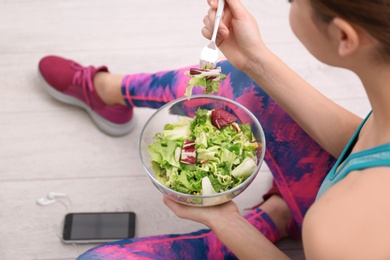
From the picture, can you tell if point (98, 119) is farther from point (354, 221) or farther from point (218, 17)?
point (354, 221)

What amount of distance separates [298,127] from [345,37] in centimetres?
42

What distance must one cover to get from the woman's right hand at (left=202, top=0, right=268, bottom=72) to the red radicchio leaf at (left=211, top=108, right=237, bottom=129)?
0.10 m

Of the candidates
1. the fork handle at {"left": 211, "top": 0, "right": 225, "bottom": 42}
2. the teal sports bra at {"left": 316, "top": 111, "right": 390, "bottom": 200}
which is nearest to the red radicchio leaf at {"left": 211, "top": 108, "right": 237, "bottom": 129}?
the fork handle at {"left": 211, "top": 0, "right": 225, "bottom": 42}

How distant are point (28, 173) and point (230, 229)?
2.27 ft

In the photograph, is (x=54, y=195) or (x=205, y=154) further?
(x=54, y=195)

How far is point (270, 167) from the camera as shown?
111 centimetres

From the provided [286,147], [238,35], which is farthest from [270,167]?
[238,35]

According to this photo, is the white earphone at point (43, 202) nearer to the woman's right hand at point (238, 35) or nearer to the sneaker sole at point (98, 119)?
the sneaker sole at point (98, 119)

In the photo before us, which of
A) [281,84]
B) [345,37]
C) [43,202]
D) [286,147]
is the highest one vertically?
[345,37]

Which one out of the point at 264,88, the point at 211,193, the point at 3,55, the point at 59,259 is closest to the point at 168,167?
the point at 211,193

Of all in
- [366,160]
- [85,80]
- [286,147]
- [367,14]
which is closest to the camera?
[367,14]

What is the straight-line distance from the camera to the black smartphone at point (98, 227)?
1301 mm

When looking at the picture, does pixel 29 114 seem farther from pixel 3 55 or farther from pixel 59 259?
pixel 59 259

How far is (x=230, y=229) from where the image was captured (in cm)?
95
